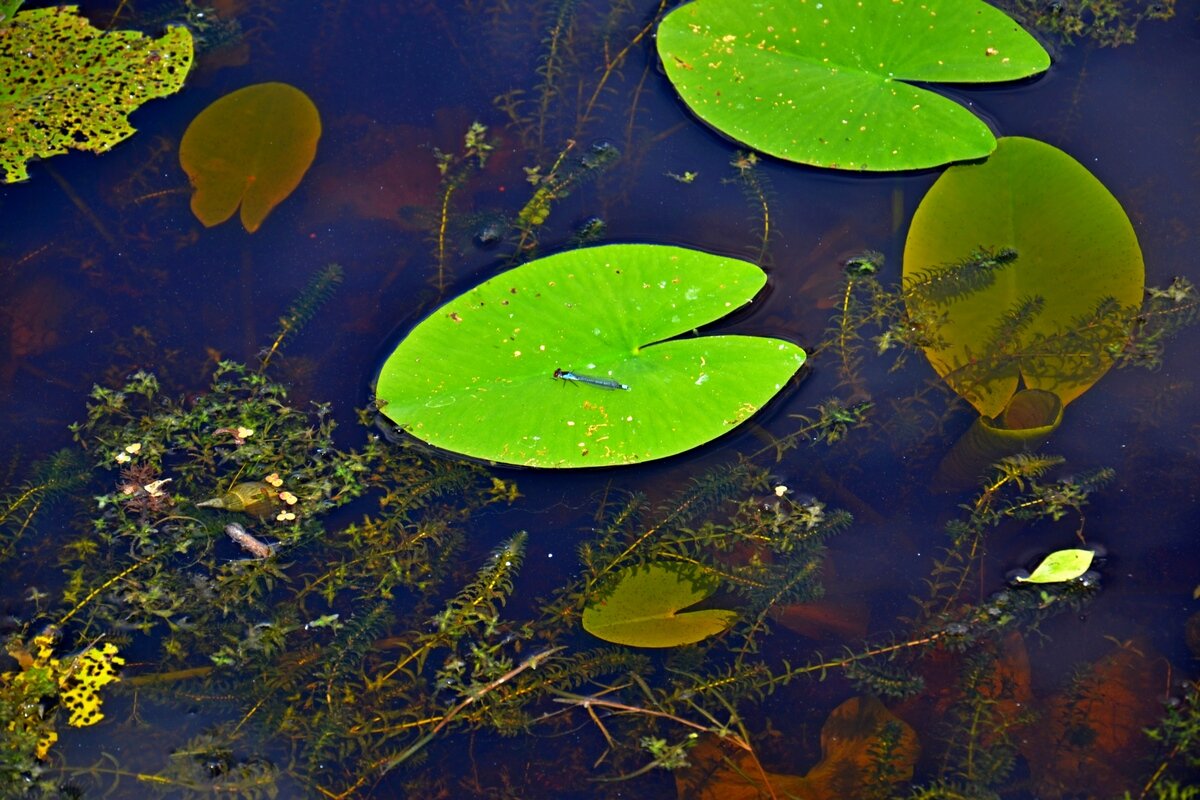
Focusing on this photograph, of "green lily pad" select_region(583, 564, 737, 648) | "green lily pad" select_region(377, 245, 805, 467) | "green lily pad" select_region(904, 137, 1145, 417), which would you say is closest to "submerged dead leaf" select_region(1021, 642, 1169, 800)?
"green lily pad" select_region(904, 137, 1145, 417)

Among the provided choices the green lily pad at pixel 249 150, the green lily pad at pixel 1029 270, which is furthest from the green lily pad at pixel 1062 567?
the green lily pad at pixel 249 150

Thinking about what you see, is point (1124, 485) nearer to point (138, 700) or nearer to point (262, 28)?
point (138, 700)

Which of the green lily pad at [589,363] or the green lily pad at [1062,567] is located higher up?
the green lily pad at [589,363]

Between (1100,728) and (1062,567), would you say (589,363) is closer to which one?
(1062,567)

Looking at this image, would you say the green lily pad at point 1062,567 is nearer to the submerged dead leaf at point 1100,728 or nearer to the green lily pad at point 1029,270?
the submerged dead leaf at point 1100,728

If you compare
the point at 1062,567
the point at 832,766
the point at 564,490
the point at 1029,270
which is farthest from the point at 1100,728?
the point at 564,490

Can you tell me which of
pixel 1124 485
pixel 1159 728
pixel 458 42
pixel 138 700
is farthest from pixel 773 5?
pixel 138 700
